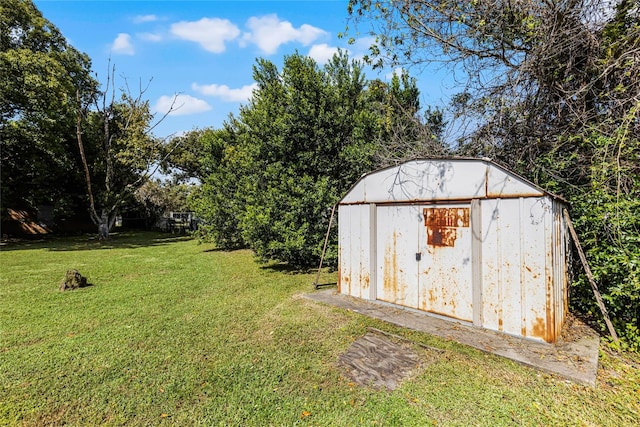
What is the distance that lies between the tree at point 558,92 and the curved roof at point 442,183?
1.05 m

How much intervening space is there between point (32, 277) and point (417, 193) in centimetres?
942

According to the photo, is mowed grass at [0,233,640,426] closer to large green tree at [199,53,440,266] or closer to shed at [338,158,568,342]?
shed at [338,158,568,342]

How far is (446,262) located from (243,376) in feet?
9.85

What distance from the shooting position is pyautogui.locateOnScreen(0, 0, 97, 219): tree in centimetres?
1320

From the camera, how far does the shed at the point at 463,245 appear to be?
344 cm

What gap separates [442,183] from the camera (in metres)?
4.27

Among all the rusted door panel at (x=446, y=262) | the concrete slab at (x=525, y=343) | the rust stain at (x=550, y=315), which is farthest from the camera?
the rusted door panel at (x=446, y=262)

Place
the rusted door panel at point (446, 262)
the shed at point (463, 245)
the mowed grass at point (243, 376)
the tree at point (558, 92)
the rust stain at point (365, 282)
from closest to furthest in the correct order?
the mowed grass at point (243, 376)
the shed at point (463, 245)
the tree at point (558, 92)
the rusted door panel at point (446, 262)
the rust stain at point (365, 282)

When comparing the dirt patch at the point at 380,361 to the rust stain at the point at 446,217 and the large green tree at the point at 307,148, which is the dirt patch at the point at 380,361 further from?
the large green tree at the point at 307,148

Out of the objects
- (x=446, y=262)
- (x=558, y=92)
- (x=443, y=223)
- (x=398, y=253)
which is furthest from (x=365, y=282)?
(x=558, y=92)

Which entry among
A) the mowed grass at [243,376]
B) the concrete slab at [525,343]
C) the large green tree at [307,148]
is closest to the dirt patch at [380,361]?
the mowed grass at [243,376]

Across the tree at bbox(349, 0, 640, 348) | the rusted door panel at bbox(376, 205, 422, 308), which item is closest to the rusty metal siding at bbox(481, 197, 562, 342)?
the tree at bbox(349, 0, 640, 348)

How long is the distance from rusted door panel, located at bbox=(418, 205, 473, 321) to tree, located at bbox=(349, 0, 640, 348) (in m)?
1.50

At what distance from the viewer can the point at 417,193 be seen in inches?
179
